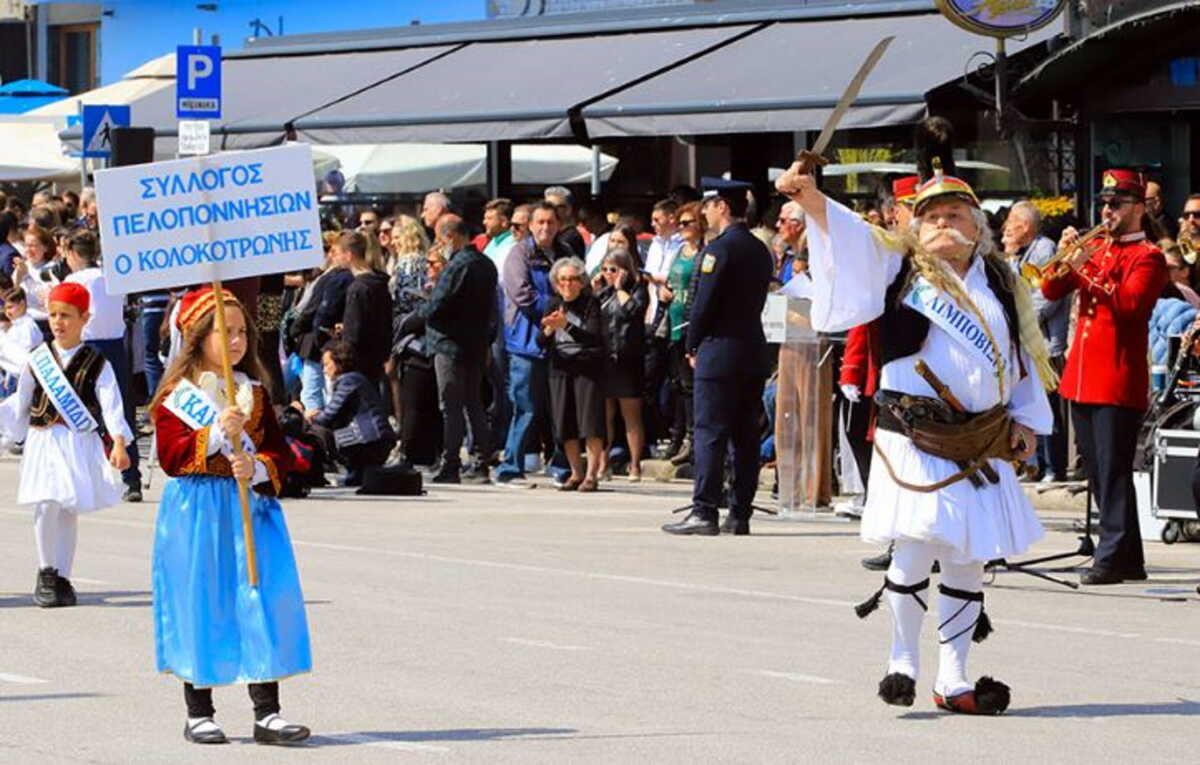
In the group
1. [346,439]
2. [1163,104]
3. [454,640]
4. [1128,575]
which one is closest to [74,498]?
[454,640]

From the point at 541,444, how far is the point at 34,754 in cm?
1279

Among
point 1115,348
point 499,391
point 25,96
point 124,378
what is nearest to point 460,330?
point 499,391

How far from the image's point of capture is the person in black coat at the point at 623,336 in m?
19.7

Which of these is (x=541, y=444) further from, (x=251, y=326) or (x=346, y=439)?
(x=251, y=326)

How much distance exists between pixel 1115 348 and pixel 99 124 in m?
15.4

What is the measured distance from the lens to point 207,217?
9633 mm

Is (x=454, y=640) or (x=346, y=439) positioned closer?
(x=454, y=640)

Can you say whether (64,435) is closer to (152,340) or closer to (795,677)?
(795,677)

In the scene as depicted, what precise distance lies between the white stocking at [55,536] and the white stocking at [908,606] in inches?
187

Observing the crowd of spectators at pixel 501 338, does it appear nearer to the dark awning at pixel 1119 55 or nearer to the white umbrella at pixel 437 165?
the dark awning at pixel 1119 55

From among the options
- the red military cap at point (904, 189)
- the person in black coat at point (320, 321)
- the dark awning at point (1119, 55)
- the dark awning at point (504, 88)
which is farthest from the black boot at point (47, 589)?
the dark awning at point (504, 88)

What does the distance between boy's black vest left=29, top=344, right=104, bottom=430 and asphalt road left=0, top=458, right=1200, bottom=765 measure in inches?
33.6

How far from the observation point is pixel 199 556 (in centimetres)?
912

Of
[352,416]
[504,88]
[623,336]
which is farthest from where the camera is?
[504,88]
